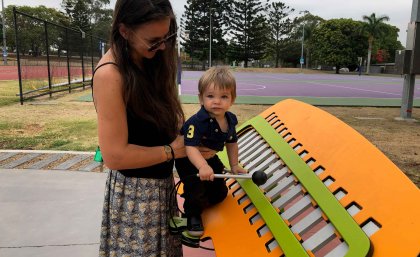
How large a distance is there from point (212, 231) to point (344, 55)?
60.2m

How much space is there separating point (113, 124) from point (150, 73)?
1.16ft

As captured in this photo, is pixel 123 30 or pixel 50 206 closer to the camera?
pixel 123 30

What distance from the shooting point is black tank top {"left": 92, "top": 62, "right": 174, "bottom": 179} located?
174 centimetres

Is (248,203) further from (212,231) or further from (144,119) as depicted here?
(144,119)

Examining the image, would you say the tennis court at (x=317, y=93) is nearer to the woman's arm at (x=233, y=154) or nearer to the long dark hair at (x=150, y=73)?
the woman's arm at (x=233, y=154)

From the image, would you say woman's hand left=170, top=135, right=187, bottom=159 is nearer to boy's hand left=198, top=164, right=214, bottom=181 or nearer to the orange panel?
boy's hand left=198, top=164, right=214, bottom=181

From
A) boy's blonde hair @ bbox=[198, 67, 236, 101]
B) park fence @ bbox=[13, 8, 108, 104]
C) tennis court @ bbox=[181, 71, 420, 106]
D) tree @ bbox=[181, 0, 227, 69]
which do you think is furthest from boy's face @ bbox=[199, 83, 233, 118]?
tree @ bbox=[181, 0, 227, 69]

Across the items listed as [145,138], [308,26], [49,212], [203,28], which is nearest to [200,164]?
[145,138]

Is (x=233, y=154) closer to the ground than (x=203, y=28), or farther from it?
closer to the ground

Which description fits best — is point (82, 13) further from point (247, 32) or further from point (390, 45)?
point (390, 45)

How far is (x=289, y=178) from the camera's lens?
7.40 feet

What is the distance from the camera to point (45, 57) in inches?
526

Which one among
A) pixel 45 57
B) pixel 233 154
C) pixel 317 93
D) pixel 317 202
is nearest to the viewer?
pixel 317 202

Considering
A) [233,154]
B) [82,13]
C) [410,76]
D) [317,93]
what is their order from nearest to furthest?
[233,154]
[410,76]
[317,93]
[82,13]
